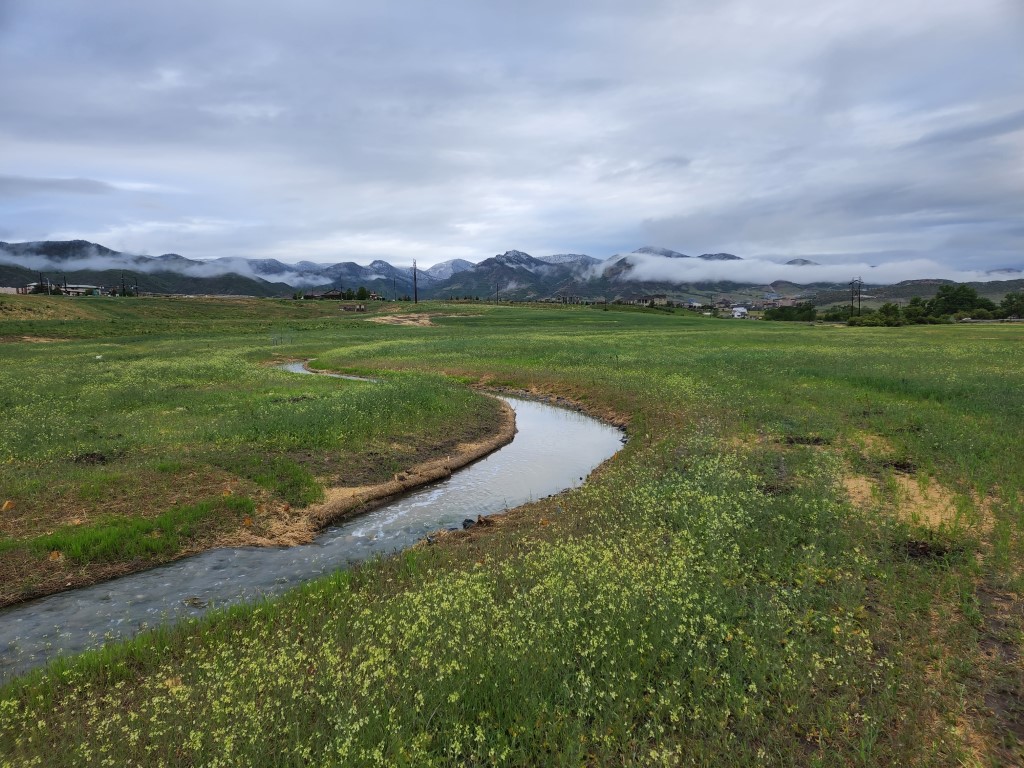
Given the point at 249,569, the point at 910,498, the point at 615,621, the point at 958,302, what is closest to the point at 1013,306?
the point at 958,302

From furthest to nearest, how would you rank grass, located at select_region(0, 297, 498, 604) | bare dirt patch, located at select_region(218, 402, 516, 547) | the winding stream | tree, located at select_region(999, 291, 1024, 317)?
1. tree, located at select_region(999, 291, 1024, 317)
2. bare dirt patch, located at select_region(218, 402, 516, 547)
3. grass, located at select_region(0, 297, 498, 604)
4. the winding stream

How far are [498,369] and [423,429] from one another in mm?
18708

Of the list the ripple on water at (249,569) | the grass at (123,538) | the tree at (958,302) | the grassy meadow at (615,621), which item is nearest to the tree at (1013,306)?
Answer: the tree at (958,302)

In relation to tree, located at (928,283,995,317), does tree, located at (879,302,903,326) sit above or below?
below

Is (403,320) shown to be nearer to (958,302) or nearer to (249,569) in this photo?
(249,569)

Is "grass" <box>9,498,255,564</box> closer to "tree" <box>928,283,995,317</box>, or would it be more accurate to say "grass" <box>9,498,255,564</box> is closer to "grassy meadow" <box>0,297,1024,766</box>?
"grassy meadow" <box>0,297,1024,766</box>

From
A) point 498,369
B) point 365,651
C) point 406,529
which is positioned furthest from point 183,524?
point 498,369

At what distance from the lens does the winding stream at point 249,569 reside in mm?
9789

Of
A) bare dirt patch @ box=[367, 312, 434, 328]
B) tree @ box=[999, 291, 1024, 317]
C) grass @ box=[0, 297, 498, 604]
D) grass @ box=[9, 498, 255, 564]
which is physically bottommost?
grass @ box=[9, 498, 255, 564]

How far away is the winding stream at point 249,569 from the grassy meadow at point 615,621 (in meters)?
1.41

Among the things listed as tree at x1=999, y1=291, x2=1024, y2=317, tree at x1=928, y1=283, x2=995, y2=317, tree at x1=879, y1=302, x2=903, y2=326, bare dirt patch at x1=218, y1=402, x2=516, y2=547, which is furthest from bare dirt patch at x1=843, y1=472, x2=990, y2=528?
tree at x1=999, y1=291, x2=1024, y2=317

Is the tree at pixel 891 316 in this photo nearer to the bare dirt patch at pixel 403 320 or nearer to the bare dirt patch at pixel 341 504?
the bare dirt patch at pixel 403 320

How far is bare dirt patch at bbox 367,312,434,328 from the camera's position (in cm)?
10242

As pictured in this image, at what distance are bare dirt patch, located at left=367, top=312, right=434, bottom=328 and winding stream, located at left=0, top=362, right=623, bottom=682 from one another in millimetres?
80827
